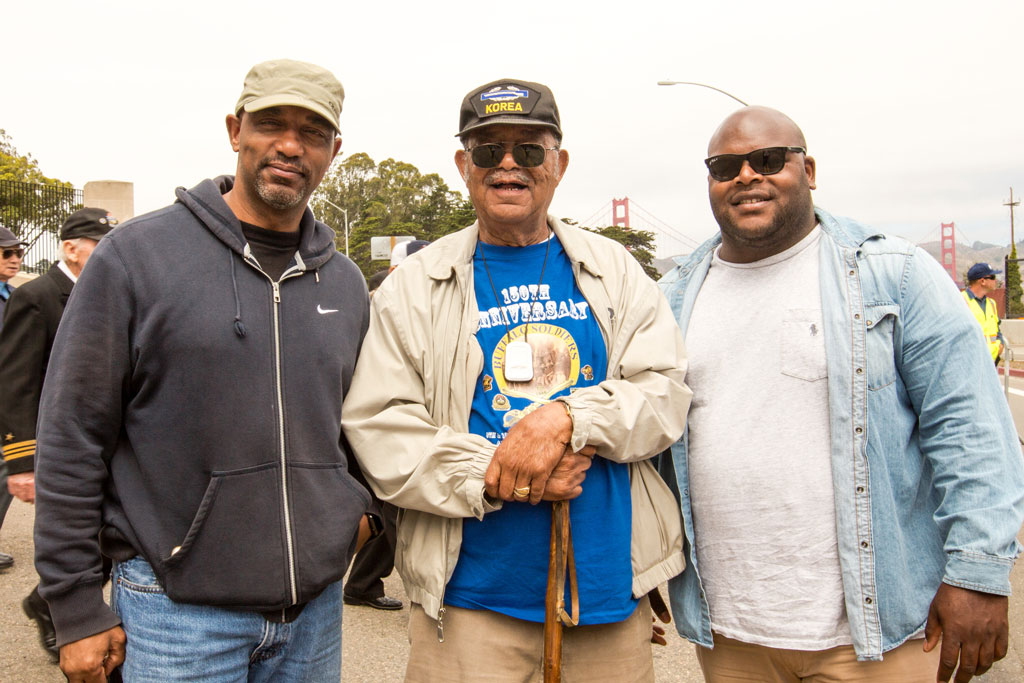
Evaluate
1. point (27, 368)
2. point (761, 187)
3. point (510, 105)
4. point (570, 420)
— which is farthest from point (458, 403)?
point (27, 368)

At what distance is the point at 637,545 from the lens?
91.0 inches

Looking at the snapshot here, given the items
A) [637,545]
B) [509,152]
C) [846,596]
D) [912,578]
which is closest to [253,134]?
[509,152]

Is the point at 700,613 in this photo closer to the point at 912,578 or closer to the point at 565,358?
the point at 912,578

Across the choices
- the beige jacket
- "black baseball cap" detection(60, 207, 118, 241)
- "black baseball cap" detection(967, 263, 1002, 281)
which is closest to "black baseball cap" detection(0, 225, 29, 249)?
"black baseball cap" detection(60, 207, 118, 241)

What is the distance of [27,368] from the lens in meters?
3.55

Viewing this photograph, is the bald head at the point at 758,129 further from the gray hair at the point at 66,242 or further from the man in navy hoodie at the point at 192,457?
the gray hair at the point at 66,242

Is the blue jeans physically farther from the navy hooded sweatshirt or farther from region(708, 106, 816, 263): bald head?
region(708, 106, 816, 263): bald head

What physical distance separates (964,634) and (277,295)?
203 cm

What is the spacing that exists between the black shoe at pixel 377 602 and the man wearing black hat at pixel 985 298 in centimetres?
755

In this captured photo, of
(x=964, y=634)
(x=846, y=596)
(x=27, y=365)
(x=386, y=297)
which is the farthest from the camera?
(x=27, y=365)

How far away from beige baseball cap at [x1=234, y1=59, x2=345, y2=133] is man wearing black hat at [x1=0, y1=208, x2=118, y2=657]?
1.82 metres

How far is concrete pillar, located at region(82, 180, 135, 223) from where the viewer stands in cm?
1336

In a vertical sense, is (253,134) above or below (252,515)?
above

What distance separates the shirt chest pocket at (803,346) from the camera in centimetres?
232
